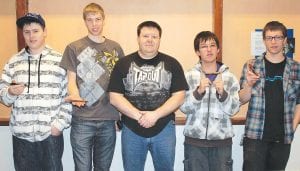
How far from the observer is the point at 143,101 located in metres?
2.50

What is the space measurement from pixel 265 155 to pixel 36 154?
1674 mm

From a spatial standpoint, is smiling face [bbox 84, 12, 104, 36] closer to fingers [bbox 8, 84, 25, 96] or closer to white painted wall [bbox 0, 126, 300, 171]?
fingers [bbox 8, 84, 25, 96]

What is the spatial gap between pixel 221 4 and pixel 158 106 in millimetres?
1178

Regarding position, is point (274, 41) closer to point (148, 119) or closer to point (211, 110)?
point (211, 110)

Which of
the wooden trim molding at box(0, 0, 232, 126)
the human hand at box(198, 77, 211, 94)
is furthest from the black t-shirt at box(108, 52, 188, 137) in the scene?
the wooden trim molding at box(0, 0, 232, 126)

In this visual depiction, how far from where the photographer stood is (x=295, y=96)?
2.61 meters

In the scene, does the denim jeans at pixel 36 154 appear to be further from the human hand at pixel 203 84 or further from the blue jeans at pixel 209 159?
the human hand at pixel 203 84

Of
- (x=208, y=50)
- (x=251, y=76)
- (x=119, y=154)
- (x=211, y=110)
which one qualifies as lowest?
(x=119, y=154)

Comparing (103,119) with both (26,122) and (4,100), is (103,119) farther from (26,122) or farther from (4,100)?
(4,100)

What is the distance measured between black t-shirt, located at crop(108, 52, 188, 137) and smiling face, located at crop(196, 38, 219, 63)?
0.21 metres

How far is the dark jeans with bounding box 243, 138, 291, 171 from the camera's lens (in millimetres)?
2570

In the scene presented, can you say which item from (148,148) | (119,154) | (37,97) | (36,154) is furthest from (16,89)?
(119,154)

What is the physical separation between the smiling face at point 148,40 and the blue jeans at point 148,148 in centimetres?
55

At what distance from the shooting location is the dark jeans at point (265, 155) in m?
2.57
